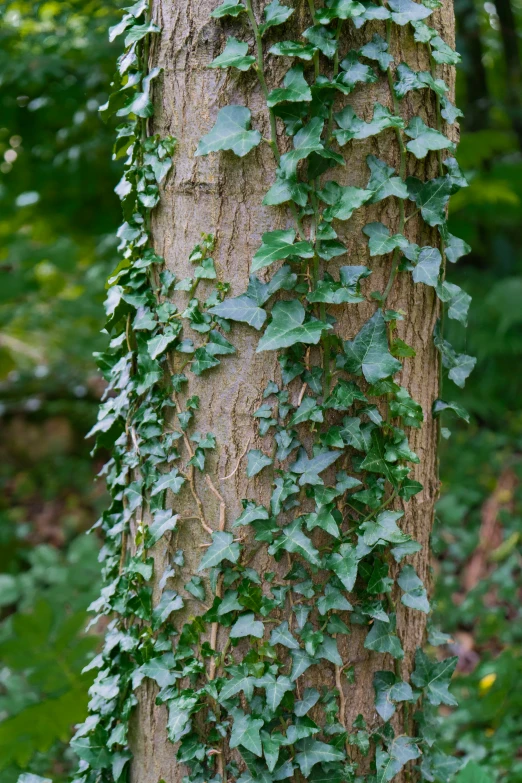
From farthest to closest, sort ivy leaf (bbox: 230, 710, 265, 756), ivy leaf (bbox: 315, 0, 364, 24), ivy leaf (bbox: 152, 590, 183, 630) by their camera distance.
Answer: ivy leaf (bbox: 152, 590, 183, 630) → ivy leaf (bbox: 230, 710, 265, 756) → ivy leaf (bbox: 315, 0, 364, 24)

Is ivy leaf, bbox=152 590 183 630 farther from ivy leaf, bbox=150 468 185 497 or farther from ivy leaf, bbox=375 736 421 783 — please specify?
ivy leaf, bbox=375 736 421 783

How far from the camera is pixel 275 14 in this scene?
111cm

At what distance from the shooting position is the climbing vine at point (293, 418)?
1.15m

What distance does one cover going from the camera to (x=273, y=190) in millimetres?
1150

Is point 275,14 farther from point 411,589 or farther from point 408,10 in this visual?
point 411,589

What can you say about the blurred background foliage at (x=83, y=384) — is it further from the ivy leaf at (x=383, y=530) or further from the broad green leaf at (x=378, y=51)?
the broad green leaf at (x=378, y=51)

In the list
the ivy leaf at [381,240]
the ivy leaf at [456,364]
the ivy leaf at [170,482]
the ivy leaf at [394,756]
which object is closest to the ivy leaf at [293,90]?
the ivy leaf at [381,240]

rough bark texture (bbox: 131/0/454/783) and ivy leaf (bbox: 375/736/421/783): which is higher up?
rough bark texture (bbox: 131/0/454/783)

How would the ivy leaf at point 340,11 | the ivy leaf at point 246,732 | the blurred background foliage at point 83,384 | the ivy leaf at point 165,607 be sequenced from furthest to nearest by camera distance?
the blurred background foliage at point 83,384
the ivy leaf at point 165,607
the ivy leaf at point 246,732
the ivy leaf at point 340,11

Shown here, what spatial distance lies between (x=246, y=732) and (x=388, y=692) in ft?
0.99

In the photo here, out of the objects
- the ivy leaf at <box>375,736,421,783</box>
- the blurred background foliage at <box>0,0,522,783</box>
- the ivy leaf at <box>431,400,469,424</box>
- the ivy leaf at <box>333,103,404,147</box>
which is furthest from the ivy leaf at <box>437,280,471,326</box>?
the blurred background foliage at <box>0,0,522,783</box>

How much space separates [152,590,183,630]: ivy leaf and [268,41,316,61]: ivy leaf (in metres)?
1.01

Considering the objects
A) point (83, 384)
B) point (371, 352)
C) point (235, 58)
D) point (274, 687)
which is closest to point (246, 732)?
point (274, 687)

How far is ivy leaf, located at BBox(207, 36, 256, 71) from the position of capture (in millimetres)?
1126
